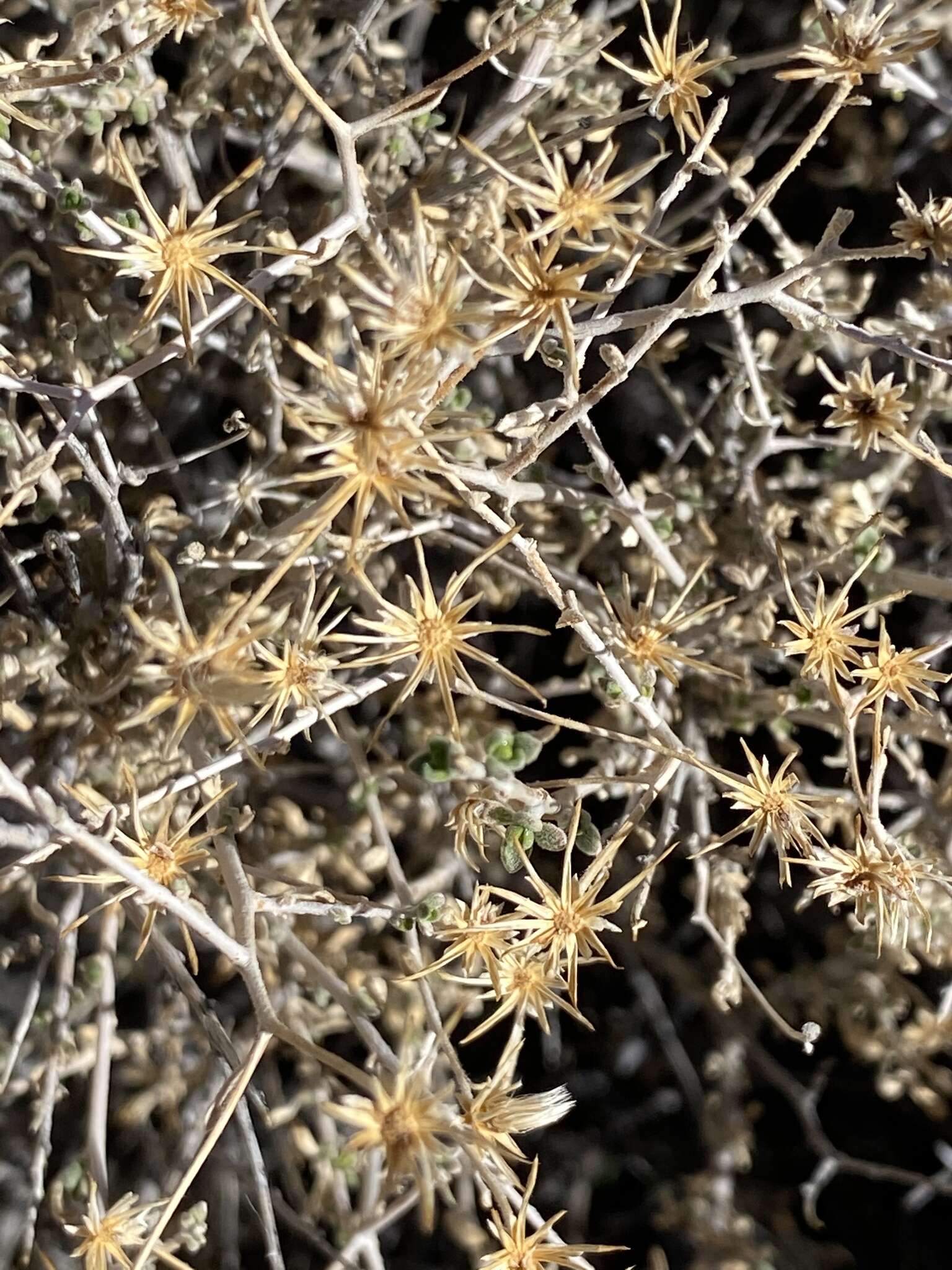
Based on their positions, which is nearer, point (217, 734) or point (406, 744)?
point (217, 734)

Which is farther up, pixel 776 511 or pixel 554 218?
pixel 554 218

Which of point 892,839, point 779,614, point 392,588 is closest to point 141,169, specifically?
point 392,588

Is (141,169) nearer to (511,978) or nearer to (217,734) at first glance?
(217,734)

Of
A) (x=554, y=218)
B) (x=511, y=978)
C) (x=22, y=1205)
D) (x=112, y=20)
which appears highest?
(x=112, y=20)

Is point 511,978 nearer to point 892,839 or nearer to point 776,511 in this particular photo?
point 892,839

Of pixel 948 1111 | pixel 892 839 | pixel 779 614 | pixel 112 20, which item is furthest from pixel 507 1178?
pixel 948 1111

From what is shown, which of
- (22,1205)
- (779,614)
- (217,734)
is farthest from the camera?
(22,1205)

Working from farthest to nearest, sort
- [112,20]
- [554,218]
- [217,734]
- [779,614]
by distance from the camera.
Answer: [779,614]
[217,734]
[112,20]
[554,218]
